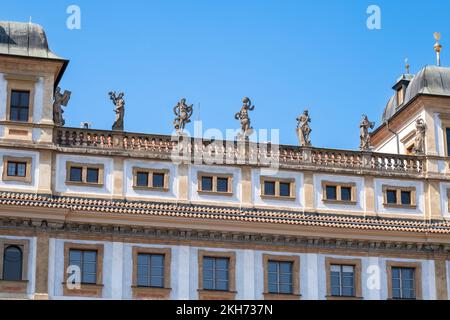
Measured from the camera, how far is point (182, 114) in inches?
2351

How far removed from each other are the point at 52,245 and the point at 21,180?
11.7ft

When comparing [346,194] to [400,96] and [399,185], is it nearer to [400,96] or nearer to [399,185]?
[399,185]

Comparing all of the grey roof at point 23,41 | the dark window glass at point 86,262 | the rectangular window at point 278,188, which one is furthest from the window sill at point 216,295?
the grey roof at point 23,41

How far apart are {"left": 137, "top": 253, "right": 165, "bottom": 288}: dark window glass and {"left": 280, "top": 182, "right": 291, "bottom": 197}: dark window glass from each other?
24.2 feet

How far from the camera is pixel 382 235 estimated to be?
2351 inches

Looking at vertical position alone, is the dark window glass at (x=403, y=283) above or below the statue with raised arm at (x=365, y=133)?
below

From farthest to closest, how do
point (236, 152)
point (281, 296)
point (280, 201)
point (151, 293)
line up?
point (236, 152)
point (280, 201)
point (281, 296)
point (151, 293)

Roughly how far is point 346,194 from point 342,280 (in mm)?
4715

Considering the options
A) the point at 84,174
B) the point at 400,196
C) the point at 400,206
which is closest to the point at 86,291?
the point at 84,174

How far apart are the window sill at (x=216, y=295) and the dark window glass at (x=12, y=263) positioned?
8749 mm

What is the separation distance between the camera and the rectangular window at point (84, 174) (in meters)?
57.2

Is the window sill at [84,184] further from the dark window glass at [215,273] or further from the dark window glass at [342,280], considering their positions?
the dark window glass at [342,280]
